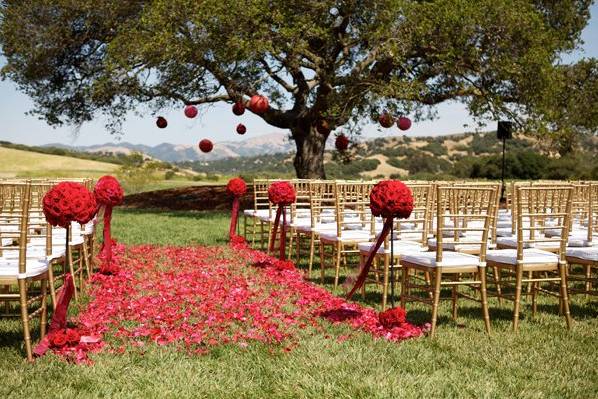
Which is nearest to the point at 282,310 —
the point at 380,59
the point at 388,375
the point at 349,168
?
the point at 388,375

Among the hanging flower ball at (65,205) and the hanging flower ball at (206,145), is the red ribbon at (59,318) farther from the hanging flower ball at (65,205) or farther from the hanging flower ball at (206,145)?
the hanging flower ball at (206,145)

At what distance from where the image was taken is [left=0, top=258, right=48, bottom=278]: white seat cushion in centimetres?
401

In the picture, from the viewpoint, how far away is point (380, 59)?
48.8 feet

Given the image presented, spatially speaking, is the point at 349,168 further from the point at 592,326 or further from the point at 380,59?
the point at 592,326

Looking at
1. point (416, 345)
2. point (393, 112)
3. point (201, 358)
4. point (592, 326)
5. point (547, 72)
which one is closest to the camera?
point (201, 358)

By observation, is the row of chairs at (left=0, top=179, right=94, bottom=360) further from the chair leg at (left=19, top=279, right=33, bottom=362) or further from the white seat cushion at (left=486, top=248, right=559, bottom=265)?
the white seat cushion at (left=486, top=248, right=559, bottom=265)

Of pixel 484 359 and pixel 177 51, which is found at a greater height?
pixel 177 51

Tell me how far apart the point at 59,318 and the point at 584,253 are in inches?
160

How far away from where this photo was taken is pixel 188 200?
20.1 m

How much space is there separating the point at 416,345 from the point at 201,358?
143 cm

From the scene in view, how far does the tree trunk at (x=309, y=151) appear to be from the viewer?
17219mm

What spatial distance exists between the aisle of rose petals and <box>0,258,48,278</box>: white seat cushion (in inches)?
20.8

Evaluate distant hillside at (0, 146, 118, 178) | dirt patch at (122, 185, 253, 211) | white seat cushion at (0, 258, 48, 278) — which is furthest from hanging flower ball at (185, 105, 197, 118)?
distant hillside at (0, 146, 118, 178)

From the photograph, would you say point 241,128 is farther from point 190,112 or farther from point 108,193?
point 108,193
